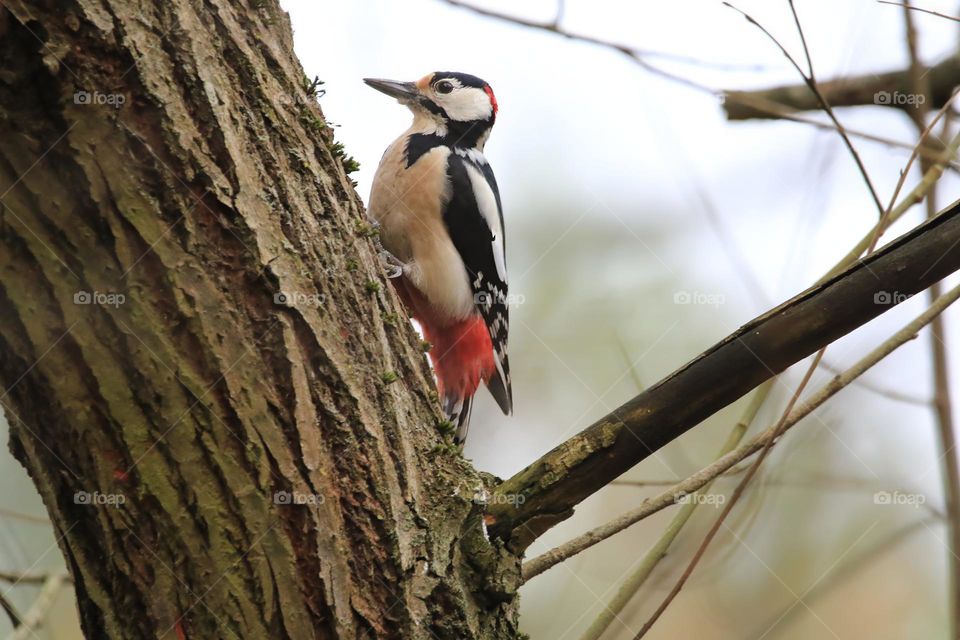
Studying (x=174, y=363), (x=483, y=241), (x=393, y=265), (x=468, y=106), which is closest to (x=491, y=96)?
(x=468, y=106)

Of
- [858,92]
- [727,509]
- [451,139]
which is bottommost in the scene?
[727,509]

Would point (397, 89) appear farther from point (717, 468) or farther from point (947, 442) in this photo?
point (947, 442)

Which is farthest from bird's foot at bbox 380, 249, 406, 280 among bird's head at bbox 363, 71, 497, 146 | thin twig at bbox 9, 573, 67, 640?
thin twig at bbox 9, 573, 67, 640

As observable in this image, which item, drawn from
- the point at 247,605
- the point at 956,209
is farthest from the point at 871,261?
the point at 247,605

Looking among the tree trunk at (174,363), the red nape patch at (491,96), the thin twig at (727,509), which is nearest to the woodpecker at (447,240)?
the red nape patch at (491,96)

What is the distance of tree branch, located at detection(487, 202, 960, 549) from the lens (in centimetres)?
159

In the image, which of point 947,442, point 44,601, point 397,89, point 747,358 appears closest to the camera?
point 747,358

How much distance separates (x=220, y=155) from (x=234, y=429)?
1.67 ft

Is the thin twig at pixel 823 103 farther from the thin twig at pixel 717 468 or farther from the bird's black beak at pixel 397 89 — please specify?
the bird's black beak at pixel 397 89

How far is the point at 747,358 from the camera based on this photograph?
1.62 metres

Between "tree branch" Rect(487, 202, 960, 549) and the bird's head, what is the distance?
2822 millimetres

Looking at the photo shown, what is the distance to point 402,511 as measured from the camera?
1.64 meters

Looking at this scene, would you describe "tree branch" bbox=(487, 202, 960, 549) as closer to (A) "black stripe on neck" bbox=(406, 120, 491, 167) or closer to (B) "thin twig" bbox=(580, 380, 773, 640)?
(B) "thin twig" bbox=(580, 380, 773, 640)

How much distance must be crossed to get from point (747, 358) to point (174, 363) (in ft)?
3.47
